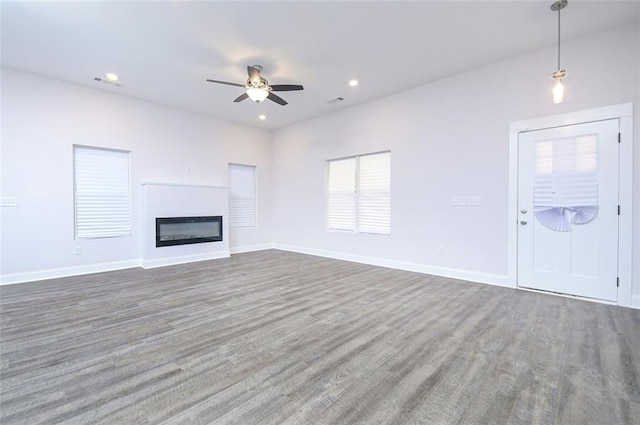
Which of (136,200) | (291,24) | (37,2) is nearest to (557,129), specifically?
(291,24)

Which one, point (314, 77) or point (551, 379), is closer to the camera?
point (551, 379)

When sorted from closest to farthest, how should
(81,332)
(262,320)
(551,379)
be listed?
(551,379) < (81,332) < (262,320)

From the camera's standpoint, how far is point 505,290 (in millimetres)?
3713

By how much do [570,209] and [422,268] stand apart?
211 centimetres

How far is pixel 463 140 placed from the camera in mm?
4277

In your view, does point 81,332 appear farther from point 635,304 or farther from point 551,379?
point 635,304

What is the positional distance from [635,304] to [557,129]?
2182 mm

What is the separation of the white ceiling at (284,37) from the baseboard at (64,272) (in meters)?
3.08

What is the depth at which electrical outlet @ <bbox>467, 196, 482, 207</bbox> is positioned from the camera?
4125 mm

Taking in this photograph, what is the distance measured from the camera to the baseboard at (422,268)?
3.97 metres

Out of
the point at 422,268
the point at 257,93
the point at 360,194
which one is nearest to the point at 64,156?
the point at 257,93

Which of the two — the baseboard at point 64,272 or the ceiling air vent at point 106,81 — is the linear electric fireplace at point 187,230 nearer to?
the baseboard at point 64,272

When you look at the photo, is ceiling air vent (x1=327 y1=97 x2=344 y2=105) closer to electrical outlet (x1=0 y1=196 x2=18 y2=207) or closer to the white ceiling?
the white ceiling

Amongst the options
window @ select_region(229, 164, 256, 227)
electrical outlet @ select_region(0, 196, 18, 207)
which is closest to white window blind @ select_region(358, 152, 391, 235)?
window @ select_region(229, 164, 256, 227)
